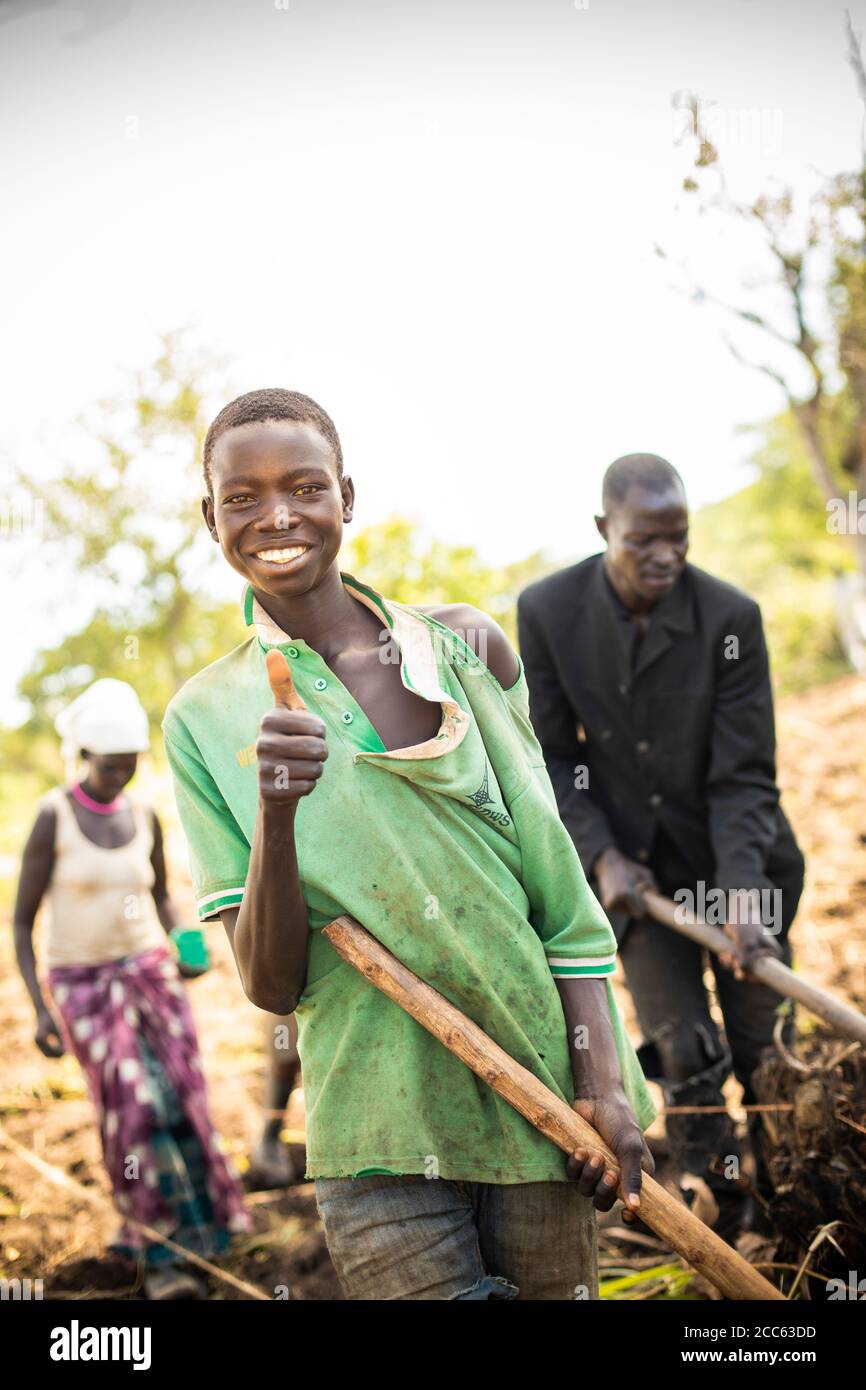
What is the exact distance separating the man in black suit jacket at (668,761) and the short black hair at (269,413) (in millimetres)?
1386

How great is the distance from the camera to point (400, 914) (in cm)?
185

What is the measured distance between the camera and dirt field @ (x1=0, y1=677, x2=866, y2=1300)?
3859mm

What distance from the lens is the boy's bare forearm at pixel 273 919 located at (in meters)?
1.70

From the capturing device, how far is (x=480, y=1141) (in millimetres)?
1901

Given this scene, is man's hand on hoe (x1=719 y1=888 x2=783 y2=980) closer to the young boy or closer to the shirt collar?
the young boy

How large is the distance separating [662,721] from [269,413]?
180 centimetres

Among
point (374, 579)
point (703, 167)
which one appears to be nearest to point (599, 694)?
point (703, 167)

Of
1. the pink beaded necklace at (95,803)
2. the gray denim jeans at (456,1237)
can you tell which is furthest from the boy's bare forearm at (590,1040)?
the pink beaded necklace at (95,803)

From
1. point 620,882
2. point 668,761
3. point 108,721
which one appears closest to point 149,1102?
point 108,721

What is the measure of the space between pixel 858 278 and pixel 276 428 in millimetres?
6935

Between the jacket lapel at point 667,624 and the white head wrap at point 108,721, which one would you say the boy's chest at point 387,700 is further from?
the white head wrap at point 108,721
